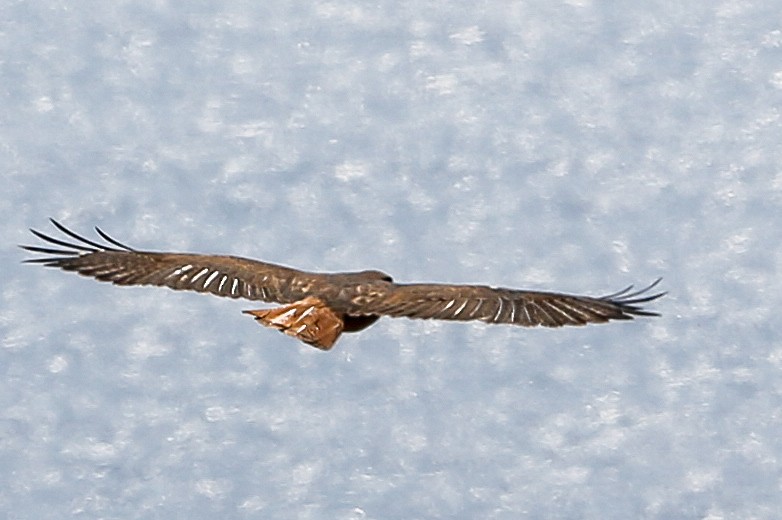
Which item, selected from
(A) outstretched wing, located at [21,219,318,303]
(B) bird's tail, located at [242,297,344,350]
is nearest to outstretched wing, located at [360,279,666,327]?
(B) bird's tail, located at [242,297,344,350]

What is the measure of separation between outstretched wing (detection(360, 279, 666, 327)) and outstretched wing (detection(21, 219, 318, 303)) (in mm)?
522

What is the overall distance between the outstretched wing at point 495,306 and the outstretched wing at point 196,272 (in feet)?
1.71

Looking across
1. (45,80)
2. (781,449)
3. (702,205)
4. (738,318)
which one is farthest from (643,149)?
(45,80)

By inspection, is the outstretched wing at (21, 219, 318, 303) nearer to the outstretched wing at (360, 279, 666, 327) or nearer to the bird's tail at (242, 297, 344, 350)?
the bird's tail at (242, 297, 344, 350)

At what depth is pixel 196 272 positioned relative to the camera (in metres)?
9.26

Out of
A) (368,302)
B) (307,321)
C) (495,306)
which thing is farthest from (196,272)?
(495,306)

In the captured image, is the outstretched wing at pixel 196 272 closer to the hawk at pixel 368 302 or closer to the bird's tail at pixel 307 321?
the hawk at pixel 368 302

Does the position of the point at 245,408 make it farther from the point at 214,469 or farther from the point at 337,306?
the point at 337,306

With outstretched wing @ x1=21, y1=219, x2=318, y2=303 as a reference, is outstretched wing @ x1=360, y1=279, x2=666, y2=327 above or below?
below

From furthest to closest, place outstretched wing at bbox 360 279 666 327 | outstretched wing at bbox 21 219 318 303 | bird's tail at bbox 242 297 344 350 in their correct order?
outstretched wing at bbox 21 219 318 303
bird's tail at bbox 242 297 344 350
outstretched wing at bbox 360 279 666 327

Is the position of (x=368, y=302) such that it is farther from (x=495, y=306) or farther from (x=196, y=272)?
(x=196, y=272)

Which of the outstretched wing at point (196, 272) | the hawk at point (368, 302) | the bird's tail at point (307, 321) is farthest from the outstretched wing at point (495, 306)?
the outstretched wing at point (196, 272)

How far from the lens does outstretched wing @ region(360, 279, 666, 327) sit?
8.46 meters

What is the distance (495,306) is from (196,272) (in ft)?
5.08
